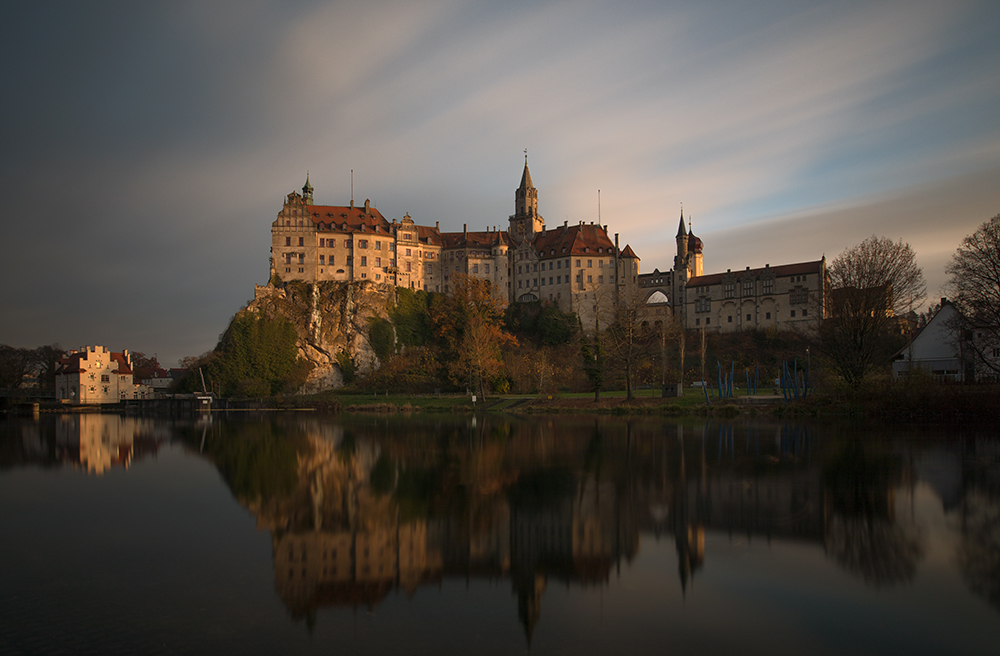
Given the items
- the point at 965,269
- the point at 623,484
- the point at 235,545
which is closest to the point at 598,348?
the point at 965,269

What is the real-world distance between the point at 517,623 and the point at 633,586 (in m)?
1.72

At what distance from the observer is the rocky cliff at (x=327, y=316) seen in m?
71.8

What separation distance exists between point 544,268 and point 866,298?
51743 mm

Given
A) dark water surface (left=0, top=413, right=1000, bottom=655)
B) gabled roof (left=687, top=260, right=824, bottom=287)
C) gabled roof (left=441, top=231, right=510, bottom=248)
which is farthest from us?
gabled roof (left=441, top=231, right=510, bottom=248)

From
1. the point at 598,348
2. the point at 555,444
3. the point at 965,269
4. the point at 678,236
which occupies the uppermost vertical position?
the point at 678,236

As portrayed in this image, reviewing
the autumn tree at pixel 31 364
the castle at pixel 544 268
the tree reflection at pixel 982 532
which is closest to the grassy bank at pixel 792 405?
the tree reflection at pixel 982 532

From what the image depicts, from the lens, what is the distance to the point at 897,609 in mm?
6629

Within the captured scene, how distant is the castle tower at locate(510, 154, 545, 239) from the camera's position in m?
92.1

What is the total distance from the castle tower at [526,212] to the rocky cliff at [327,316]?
27029mm

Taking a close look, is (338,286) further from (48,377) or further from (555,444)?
(555,444)

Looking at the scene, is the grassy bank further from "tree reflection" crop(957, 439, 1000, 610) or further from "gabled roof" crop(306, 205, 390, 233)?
"gabled roof" crop(306, 205, 390, 233)

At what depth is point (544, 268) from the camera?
84.1 metres

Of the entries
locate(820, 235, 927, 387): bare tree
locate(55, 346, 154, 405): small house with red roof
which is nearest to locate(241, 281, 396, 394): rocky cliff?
locate(55, 346, 154, 405): small house with red roof

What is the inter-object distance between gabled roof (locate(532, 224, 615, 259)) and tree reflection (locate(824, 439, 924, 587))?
6815cm
